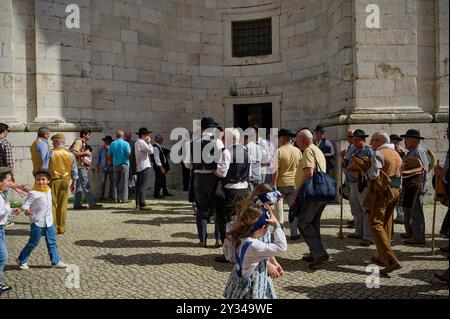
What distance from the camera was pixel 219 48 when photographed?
14.7m

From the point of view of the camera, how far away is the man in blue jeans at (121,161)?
10.6 meters

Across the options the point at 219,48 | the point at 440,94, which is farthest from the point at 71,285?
the point at 219,48

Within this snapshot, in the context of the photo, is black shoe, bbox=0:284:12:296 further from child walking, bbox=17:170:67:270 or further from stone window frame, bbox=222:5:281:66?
stone window frame, bbox=222:5:281:66

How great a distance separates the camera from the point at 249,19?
14.4 m

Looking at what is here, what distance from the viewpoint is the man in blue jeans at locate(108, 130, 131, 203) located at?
1055 centimetres

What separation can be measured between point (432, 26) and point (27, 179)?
10762mm

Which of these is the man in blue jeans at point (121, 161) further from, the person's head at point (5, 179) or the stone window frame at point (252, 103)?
the person's head at point (5, 179)

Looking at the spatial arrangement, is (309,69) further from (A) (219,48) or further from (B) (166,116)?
(B) (166,116)

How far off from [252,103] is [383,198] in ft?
32.1

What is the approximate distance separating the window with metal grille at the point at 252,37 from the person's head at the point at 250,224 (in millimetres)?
11961

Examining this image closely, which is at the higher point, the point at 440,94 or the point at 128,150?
the point at 440,94

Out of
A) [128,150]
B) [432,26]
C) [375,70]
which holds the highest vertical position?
[432,26]
